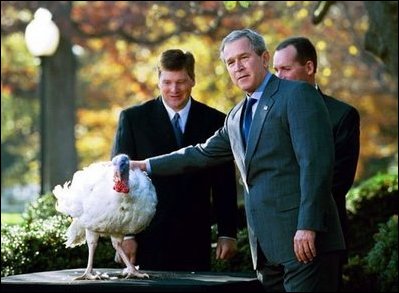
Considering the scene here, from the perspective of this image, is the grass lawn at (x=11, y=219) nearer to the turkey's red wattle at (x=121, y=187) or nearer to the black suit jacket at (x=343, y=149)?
the black suit jacket at (x=343, y=149)

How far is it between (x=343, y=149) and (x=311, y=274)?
1.52 meters

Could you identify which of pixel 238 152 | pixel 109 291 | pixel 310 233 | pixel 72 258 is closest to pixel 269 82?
pixel 238 152

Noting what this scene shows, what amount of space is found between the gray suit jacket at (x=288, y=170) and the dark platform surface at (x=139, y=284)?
0.76ft

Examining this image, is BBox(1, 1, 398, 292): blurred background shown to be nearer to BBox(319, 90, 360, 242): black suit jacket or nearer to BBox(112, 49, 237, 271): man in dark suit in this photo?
BBox(112, 49, 237, 271): man in dark suit

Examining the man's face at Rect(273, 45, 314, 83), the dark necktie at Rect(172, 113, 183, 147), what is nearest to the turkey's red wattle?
the dark necktie at Rect(172, 113, 183, 147)

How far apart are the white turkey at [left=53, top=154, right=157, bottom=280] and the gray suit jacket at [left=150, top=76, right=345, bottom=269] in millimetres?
592

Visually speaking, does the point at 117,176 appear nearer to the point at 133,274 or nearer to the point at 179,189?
the point at 133,274

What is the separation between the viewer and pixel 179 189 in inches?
322

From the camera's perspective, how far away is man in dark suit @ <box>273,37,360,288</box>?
786 centimetres

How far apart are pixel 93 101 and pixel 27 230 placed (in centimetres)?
3318

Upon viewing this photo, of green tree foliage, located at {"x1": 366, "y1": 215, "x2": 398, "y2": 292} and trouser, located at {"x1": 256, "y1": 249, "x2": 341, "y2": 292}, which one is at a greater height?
green tree foliage, located at {"x1": 366, "y1": 215, "x2": 398, "y2": 292}

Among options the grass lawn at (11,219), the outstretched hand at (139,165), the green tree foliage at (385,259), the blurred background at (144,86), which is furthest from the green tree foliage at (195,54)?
the outstretched hand at (139,165)

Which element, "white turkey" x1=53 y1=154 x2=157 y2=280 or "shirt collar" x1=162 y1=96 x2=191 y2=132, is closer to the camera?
"white turkey" x1=53 y1=154 x2=157 y2=280

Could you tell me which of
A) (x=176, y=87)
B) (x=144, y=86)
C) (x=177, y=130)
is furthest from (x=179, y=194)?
(x=144, y=86)
